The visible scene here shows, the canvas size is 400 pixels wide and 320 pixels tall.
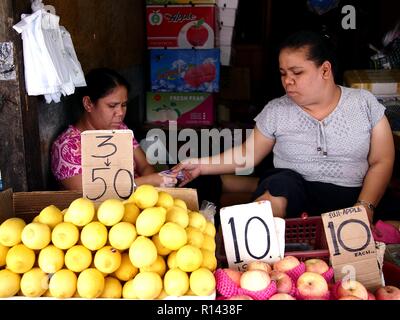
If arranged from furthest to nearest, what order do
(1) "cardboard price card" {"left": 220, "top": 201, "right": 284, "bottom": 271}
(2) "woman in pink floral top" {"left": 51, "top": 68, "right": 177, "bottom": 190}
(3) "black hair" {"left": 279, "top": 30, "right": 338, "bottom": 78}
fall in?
1. (2) "woman in pink floral top" {"left": 51, "top": 68, "right": 177, "bottom": 190}
2. (3) "black hair" {"left": 279, "top": 30, "right": 338, "bottom": 78}
3. (1) "cardboard price card" {"left": 220, "top": 201, "right": 284, "bottom": 271}

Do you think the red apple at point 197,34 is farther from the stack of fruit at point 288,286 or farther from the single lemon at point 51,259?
the single lemon at point 51,259

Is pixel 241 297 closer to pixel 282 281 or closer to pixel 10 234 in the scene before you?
pixel 282 281

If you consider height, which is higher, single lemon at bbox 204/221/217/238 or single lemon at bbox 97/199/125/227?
single lemon at bbox 97/199/125/227

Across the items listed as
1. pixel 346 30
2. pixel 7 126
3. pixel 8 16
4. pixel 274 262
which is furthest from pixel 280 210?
pixel 346 30

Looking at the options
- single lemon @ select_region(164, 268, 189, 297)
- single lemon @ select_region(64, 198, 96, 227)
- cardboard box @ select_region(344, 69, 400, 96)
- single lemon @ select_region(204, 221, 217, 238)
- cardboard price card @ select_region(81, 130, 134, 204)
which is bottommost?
single lemon @ select_region(164, 268, 189, 297)

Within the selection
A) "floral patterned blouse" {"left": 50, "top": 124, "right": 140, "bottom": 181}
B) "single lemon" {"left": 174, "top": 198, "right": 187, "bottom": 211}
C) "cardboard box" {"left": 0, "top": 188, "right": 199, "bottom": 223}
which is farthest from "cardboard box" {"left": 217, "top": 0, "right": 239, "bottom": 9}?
"single lemon" {"left": 174, "top": 198, "right": 187, "bottom": 211}

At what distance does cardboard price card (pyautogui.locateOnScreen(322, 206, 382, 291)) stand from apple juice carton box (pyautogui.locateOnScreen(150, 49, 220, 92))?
3195 millimetres

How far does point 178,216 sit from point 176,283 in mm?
235

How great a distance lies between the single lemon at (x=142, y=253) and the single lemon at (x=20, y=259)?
1.08 feet

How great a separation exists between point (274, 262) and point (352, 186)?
101 cm

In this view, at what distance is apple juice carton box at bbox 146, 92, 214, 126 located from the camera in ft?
16.0

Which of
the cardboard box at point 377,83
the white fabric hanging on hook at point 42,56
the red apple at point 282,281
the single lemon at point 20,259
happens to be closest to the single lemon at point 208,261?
the red apple at point 282,281

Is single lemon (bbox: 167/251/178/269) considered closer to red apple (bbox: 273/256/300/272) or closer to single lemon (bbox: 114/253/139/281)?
single lemon (bbox: 114/253/139/281)

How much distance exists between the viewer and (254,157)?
114 inches
